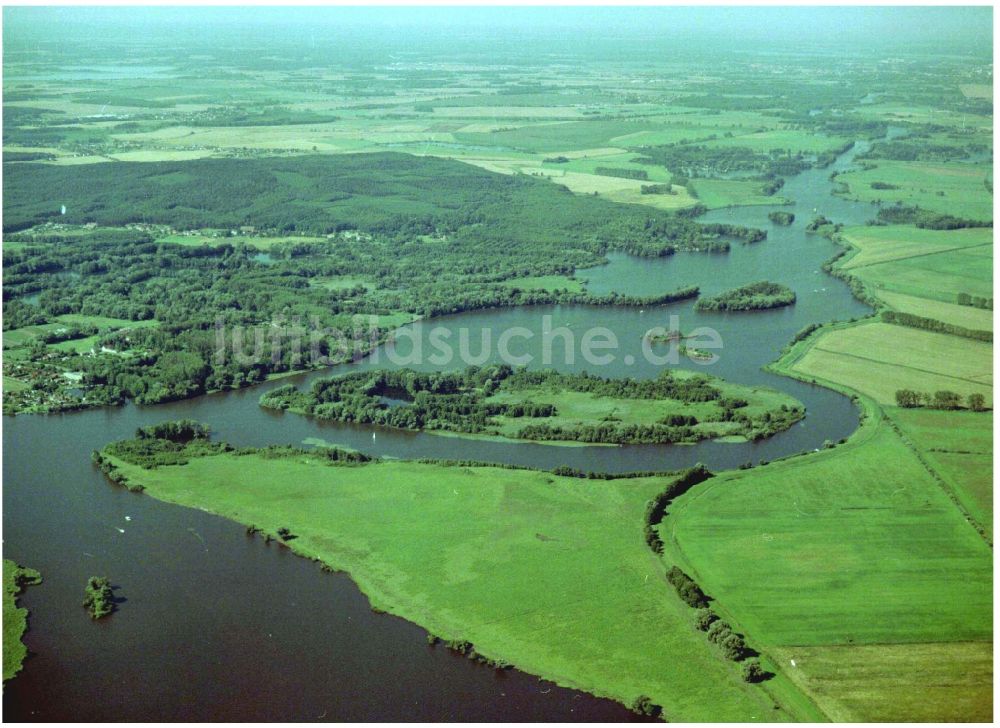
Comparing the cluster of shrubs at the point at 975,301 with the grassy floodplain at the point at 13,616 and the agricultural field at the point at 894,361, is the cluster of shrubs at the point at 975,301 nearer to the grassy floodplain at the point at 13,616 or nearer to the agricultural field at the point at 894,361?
the agricultural field at the point at 894,361

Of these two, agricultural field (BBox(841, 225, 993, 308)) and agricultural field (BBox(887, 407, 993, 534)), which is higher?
agricultural field (BBox(841, 225, 993, 308))

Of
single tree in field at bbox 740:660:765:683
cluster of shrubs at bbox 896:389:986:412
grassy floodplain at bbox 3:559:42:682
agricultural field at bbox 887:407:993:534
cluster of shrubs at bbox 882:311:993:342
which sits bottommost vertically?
grassy floodplain at bbox 3:559:42:682

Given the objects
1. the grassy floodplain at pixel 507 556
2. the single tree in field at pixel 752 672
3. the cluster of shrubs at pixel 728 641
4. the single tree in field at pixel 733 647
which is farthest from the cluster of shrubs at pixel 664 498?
the single tree in field at pixel 752 672

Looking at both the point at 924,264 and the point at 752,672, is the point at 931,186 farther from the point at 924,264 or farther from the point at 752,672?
the point at 752,672

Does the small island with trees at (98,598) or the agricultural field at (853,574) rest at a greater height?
the agricultural field at (853,574)

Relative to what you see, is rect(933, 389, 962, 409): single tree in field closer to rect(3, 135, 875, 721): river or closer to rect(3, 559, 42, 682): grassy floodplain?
rect(3, 135, 875, 721): river

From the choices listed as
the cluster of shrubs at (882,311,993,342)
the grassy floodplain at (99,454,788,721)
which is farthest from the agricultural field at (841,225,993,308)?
the grassy floodplain at (99,454,788,721)
